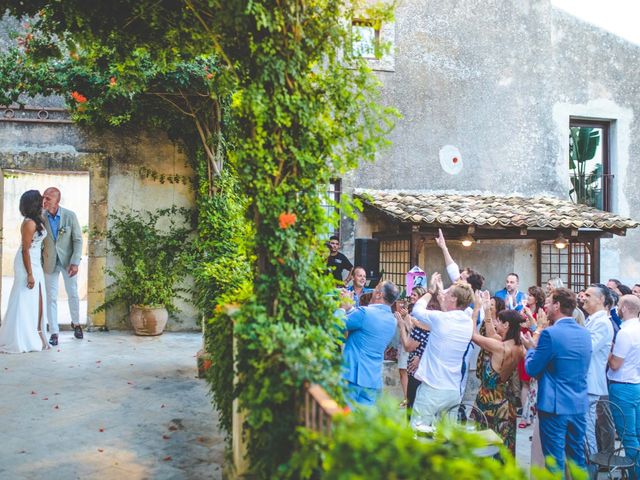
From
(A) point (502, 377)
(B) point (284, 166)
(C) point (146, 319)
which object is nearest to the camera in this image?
(B) point (284, 166)

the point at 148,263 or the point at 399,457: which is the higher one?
the point at 148,263

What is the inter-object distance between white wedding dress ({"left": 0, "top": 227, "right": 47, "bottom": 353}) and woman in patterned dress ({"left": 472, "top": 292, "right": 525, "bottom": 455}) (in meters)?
5.94

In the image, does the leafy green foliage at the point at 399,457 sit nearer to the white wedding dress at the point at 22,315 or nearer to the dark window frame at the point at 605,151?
the white wedding dress at the point at 22,315

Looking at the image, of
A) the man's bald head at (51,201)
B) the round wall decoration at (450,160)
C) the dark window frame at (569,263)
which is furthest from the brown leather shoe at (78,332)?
the dark window frame at (569,263)

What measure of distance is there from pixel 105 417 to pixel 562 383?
3917 mm

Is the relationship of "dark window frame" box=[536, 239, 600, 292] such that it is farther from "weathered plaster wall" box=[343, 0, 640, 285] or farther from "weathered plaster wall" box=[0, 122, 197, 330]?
"weathered plaster wall" box=[0, 122, 197, 330]

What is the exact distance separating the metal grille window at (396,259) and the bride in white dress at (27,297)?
260 inches

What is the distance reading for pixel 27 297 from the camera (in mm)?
7723

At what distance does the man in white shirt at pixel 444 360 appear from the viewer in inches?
186

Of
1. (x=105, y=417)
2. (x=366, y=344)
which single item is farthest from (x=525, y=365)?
(x=105, y=417)

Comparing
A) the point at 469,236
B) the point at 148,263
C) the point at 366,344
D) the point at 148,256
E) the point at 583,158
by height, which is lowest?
the point at 366,344

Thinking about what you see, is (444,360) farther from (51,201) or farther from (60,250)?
(51,201)

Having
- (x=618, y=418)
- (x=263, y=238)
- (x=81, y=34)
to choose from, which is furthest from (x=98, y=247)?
(x=618, y=418)

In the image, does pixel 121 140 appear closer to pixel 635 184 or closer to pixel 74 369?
pixel 74 369
